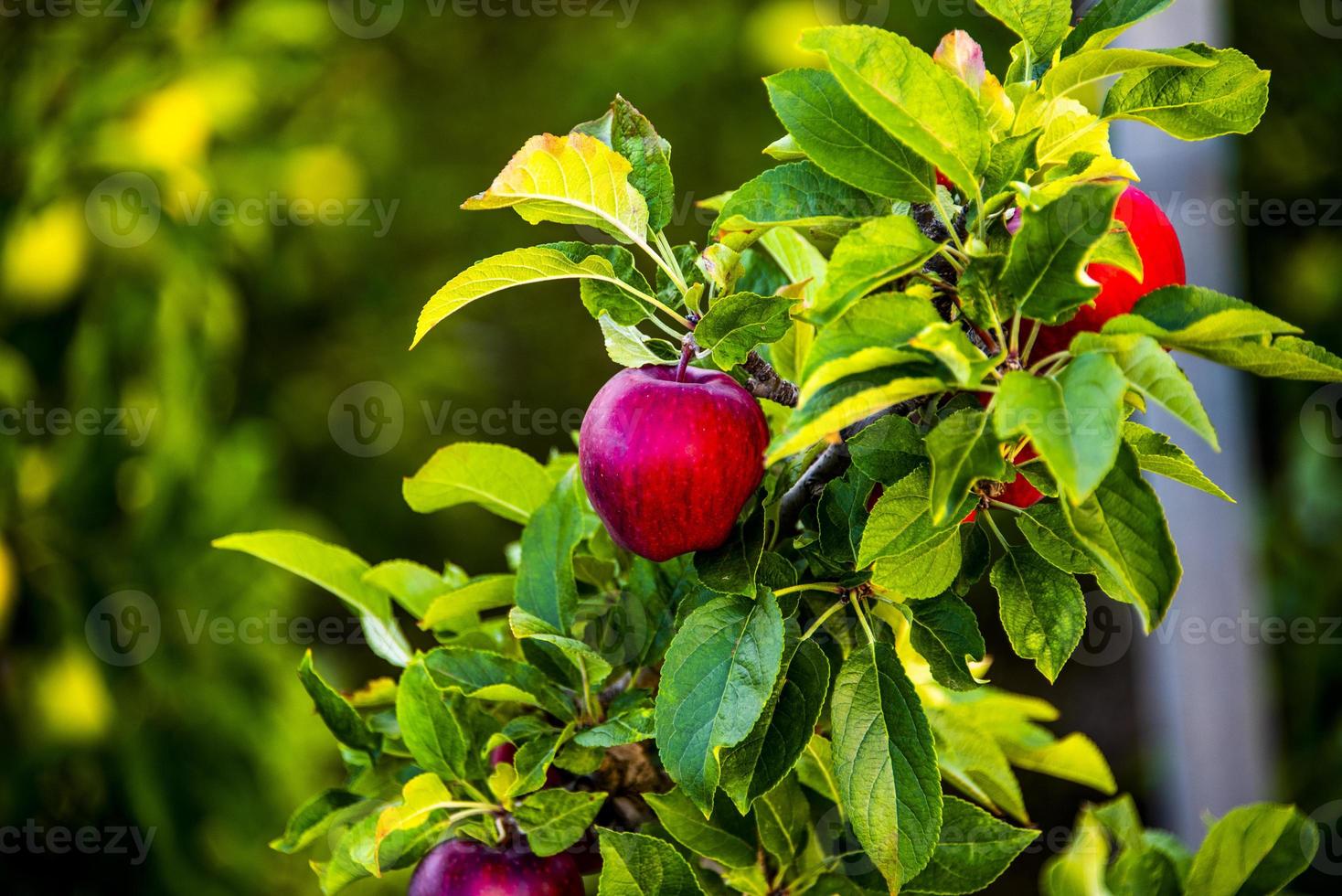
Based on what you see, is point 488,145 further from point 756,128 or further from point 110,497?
point 110,497

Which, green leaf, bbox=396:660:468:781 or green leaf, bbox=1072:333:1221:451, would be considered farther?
green leaf, bbox=396:660:468:781

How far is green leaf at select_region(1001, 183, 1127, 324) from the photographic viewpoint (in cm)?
36

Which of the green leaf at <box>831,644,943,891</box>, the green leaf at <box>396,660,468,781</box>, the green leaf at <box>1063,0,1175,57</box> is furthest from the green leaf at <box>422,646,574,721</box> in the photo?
the green leaf at <box>1063,0,1175,57</box>

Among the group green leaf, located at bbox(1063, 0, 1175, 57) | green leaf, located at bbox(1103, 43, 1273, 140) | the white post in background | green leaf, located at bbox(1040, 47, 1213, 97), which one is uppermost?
green leaf, located at bbox(1063, 0, 1175, 57)

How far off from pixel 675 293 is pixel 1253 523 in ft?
6.81

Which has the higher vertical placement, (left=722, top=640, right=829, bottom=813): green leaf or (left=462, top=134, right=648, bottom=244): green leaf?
(left=462, top=134, right=648, bottom=244): green leaf

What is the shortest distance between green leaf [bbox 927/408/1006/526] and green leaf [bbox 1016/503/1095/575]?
67 millimetres

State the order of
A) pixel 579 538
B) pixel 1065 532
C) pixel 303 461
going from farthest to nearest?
pixel 303 461
pixel 579 538
pixel 1065 532

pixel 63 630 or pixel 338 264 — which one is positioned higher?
pixel 338 264

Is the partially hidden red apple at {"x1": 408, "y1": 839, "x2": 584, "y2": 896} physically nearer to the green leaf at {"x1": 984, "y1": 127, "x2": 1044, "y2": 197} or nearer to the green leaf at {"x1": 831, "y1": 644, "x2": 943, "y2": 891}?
the green leaf at {"x1": 831, "y1": 644, "x2": 943, "y2": 891}

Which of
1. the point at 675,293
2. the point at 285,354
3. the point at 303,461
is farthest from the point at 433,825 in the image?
the point at 303,461

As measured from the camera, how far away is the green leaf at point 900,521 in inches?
15.4

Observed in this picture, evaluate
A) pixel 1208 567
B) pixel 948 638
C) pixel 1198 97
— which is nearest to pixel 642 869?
pixel 948 638

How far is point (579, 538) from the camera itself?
528 mm
